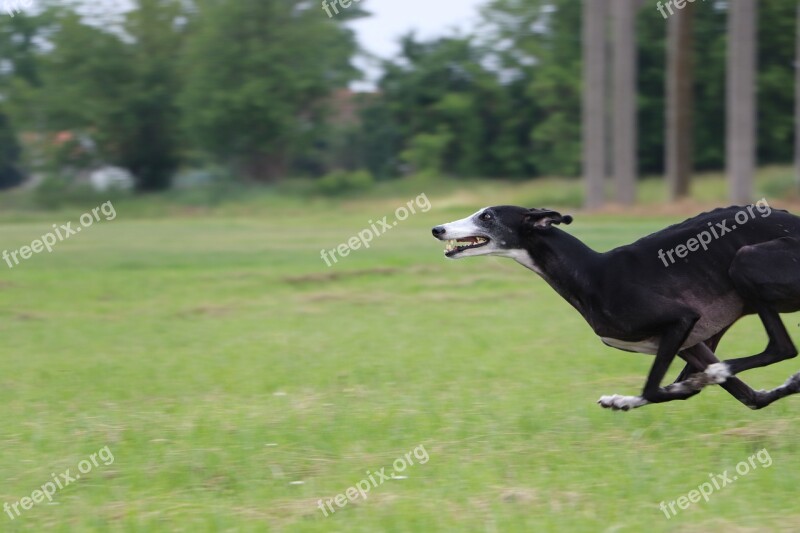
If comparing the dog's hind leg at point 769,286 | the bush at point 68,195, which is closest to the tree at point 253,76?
the bush at point 68,195

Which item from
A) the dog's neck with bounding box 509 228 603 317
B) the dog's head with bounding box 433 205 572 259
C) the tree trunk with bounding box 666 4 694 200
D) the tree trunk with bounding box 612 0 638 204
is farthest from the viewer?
the tree trunk with bounding box 612 0 638 204

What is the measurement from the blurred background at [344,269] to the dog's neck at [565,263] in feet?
3.30

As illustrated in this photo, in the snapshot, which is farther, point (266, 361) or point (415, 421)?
point (266, 361)

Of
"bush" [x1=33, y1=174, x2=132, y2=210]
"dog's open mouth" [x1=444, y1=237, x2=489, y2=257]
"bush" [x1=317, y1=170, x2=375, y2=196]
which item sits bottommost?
"bush" [x1=317, y1=170, x2=375, y2=196]

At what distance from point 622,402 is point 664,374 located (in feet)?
1.37

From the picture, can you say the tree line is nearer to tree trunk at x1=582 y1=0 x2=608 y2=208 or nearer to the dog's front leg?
tree trunk at x1=582 y1=0 x2=608 y2=208

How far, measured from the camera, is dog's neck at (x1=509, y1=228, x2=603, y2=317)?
326 inches

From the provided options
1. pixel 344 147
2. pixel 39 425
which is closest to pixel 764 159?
pixel 344 147

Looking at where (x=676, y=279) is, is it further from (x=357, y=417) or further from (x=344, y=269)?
(x=344, y=269)

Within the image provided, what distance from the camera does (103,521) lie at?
637 cm

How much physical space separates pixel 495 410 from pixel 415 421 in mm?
787

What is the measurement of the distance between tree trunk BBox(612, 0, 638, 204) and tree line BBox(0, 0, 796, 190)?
1453cm

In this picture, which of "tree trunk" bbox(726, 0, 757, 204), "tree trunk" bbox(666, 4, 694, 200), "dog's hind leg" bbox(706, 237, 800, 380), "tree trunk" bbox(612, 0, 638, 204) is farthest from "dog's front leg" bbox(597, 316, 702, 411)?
"tree trunk" bbox(612, 0, 638, 204)

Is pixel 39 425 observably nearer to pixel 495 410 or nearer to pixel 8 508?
pixel 8 508
